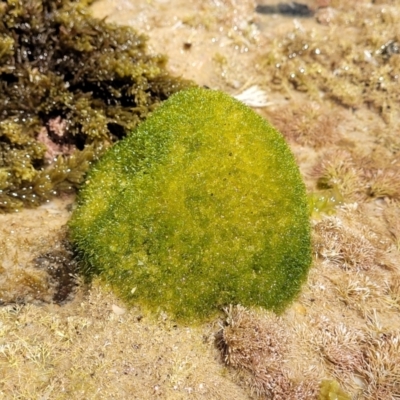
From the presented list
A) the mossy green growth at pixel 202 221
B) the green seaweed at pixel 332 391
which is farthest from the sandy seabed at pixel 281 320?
the mossy green growth at pixel 202 221

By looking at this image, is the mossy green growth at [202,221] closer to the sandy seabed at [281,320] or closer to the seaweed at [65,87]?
the sandy seabed at [281,320]

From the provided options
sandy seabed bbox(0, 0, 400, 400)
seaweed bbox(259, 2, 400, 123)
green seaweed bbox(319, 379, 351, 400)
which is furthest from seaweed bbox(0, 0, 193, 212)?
green seaweed bbox(319, 379, 351, 400)

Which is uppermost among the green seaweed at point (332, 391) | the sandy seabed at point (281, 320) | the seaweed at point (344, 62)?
the seaweed at point (344, 62)

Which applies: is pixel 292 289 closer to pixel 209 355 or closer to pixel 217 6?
pixel 209 355

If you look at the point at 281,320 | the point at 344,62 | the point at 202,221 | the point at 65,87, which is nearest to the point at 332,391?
the point at 281,320

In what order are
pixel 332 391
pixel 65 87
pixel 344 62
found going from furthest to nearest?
1. pixel 344 62
2. pixel 65 87
3. pixel 332 391

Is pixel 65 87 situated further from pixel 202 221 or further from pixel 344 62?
pixel 344 62

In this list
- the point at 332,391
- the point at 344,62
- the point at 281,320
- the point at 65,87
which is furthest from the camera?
the point at 344,62
